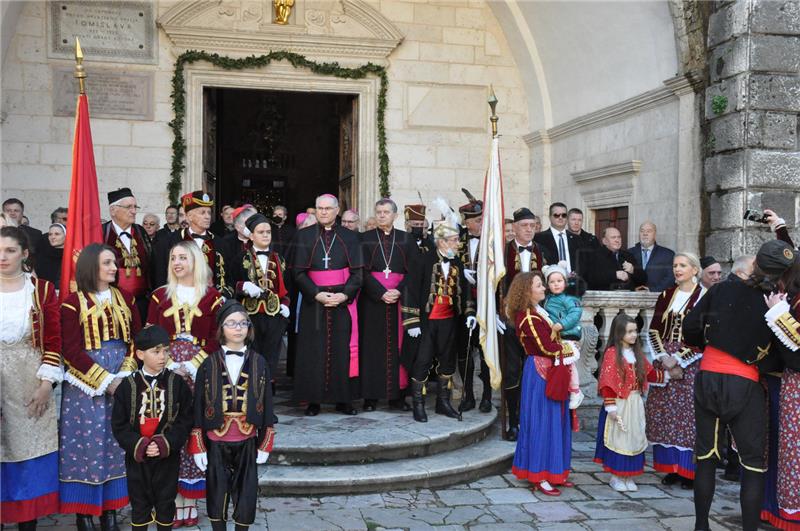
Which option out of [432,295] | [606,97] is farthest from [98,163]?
[606,97]

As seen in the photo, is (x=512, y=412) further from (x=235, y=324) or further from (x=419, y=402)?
(x=235, y=324)

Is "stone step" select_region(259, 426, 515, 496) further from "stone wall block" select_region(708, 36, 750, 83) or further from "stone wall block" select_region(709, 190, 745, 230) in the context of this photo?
"stone wall block" select_region(708, 36, 750, 83)

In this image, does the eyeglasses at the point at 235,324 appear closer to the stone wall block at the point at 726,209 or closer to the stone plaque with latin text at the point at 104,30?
the stone wall block at the point at 726,209

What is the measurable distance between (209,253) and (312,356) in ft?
4.36

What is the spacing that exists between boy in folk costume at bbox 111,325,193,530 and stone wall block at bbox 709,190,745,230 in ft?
22.3

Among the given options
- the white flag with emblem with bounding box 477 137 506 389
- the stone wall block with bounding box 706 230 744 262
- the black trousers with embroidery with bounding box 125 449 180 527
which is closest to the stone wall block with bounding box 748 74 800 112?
the stone wall block with bounding box 706 230 744 262

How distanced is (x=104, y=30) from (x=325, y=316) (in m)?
6.81

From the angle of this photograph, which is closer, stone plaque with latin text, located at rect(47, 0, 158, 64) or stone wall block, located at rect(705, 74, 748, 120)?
stone wall block, located at rect(705, 74, 748, 120)

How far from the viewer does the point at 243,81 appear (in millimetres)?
11172

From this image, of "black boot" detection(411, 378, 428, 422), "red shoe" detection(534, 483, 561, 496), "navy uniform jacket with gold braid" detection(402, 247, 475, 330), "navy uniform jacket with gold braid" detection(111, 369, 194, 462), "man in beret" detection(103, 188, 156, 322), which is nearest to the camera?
"navy uniform jacket with gold braid" detection(111, 369, 194, 462)

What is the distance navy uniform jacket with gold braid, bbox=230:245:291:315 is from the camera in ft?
19.2

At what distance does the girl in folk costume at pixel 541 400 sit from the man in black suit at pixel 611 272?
128 inches

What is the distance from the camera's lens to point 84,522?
170 inches

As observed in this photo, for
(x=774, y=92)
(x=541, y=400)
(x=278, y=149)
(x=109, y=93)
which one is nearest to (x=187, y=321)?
(x=541, y=400)
